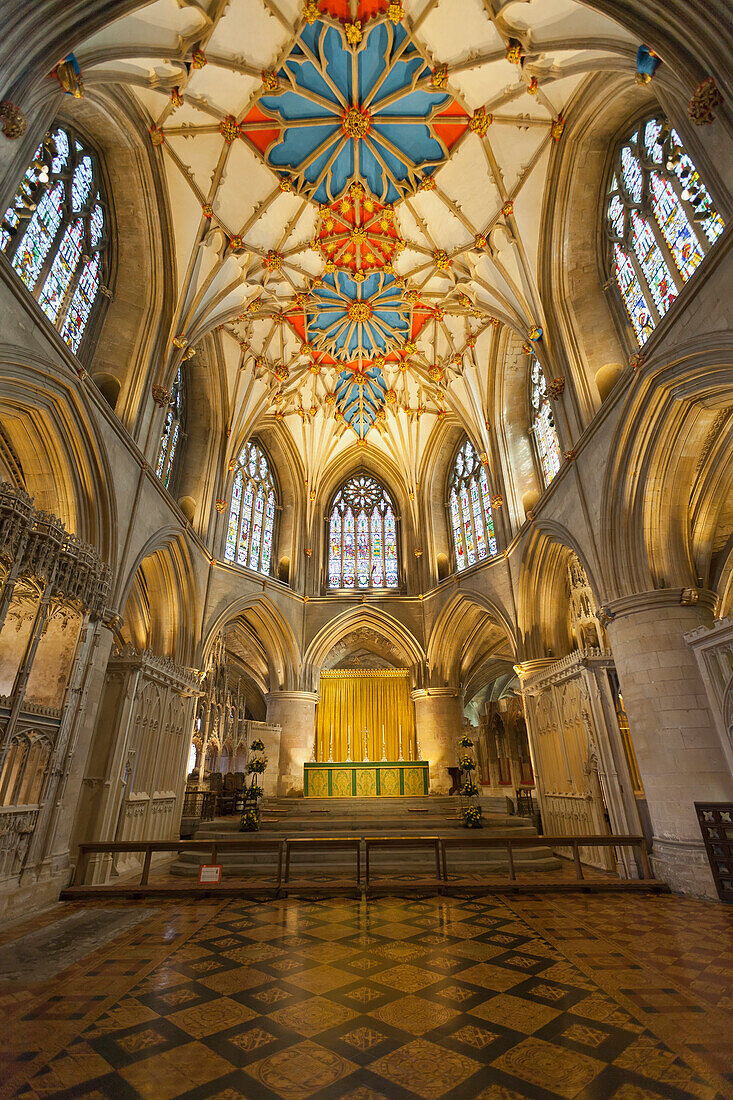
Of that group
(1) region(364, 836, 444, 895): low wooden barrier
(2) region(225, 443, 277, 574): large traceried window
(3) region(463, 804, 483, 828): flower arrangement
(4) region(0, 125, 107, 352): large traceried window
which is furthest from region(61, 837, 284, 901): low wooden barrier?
(2) region(225, 443, 277, 574): large traceried window

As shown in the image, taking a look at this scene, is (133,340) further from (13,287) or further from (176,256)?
(13,287)

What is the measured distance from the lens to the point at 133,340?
39.1ft

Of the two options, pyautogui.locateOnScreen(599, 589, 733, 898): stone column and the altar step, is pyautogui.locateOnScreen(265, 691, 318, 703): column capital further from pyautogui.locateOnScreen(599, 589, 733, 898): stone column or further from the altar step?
pyautogui.locateOnScreen(599, 589, 733, 898): stone column

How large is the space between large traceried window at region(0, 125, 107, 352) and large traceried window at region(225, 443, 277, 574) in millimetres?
8076

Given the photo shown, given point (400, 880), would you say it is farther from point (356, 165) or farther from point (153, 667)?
point (356, 165)

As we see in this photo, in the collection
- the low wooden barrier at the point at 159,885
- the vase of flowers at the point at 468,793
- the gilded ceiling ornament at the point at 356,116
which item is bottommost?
the low wooden barrier at the point at 159,885

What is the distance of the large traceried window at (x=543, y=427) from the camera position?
14.1 metres

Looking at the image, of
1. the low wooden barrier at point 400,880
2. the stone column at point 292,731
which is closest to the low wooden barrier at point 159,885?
the low wooden barrier at point 400,880

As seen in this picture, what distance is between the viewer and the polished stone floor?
108 inches

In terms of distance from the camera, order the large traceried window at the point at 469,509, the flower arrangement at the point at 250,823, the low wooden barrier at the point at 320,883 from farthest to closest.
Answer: the large traceried window at the point at 469,509 → the flower arrangement at the point at 250,823 → the low wooden barrier at the point at 320,883

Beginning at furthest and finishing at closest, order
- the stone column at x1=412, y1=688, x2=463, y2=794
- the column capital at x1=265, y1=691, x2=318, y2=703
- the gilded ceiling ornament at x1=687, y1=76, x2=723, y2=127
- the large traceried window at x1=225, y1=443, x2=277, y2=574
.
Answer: the column capital at x1=265, y1=691, x2=318, y2=703
the large traceried window at x1=225, y1=443, x2=277, y2=574
the stone column at x1=412, y1=688, x2=463, y2=794
the gilded ceiling ornament at x1=687, y1=76, x2=723, y2=127

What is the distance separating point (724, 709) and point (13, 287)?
11506mm

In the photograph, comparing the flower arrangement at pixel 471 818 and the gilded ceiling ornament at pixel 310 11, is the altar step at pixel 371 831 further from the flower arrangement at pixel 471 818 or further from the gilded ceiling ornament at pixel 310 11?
the gilded ceiling ornament at pixel 310 11

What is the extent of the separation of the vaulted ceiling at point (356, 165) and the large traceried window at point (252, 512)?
2350 mm
